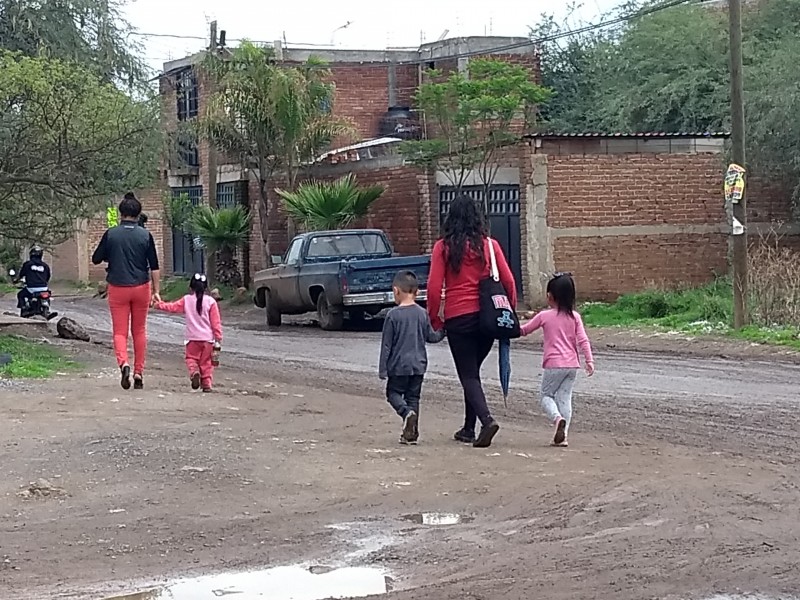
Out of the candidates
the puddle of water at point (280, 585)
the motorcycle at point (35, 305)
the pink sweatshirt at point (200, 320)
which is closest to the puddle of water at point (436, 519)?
the puddle of water at point (280, 585)

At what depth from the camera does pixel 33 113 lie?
1566 cm

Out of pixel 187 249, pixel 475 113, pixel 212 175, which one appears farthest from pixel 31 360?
pixel 187 249

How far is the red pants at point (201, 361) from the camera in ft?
43.3

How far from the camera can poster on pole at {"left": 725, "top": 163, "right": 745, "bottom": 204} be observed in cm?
1864

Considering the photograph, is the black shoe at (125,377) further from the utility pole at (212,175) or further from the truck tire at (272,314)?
the utility pole at (212,175)

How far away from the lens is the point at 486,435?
390 inches

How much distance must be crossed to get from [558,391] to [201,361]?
176 inches

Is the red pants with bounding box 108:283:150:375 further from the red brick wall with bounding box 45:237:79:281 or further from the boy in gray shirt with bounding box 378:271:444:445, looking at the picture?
the red brick wall with bounding box 45:237:79:281

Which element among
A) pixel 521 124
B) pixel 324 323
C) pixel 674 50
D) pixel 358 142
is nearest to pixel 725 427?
pixel 324 323

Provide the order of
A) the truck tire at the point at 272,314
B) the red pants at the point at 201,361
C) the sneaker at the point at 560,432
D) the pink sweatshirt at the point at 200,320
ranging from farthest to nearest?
the truck tire at the point at 272,314 < the red pants at the point at 201,361 < the pink sweatshirt at the point at 200,320 < the sneaker at the point at 560,432

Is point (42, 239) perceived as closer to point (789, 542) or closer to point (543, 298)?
point (543, 298)

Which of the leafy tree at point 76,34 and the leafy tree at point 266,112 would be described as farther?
the leafy tree at point 266,112

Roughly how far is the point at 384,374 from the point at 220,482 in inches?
76.2

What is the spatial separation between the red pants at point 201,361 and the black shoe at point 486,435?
4100mm
